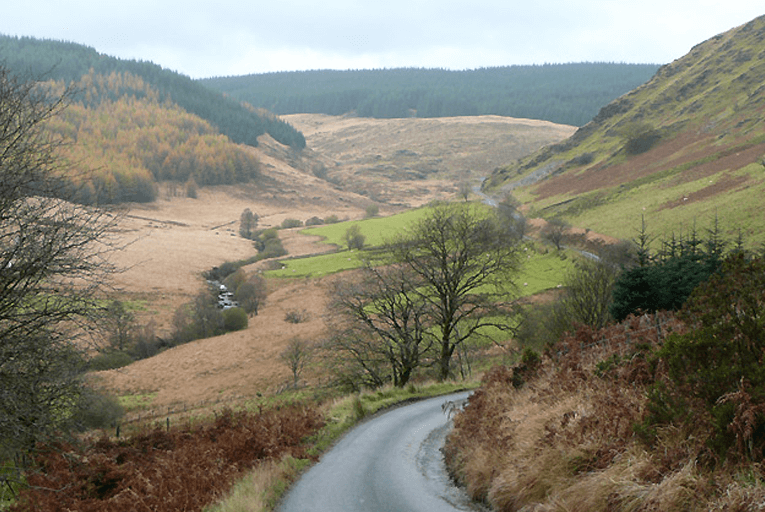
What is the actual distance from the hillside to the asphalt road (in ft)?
150

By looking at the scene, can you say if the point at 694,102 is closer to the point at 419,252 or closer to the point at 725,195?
the point at 725,195

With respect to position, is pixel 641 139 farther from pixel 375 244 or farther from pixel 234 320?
pixel 234 320

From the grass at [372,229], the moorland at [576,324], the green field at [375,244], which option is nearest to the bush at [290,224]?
the moorland at [576,324]

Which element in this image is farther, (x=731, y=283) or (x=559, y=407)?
(x=559, y=407)

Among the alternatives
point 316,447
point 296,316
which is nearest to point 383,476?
point 316,447

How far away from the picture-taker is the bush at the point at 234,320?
221ft

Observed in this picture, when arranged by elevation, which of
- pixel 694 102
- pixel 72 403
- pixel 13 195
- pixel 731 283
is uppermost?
pixel 694 102

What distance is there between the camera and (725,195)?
66.1m

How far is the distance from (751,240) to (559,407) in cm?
5080

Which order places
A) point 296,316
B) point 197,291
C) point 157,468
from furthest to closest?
point 197,291
point 296,316
point 157,468

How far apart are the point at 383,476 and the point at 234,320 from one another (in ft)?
187

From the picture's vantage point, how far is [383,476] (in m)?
13.2

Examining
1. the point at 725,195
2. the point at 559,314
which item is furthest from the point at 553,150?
the point at 559,314

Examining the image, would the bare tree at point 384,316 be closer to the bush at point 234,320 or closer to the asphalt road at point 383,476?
the asphalt road at point 383,476
